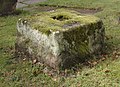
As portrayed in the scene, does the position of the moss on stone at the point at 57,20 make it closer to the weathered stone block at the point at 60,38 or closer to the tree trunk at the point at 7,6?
the weathered stone block at the point at 60,38

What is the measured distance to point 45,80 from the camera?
182 inches

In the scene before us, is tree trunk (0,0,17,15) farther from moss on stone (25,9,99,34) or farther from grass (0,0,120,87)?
moss on stone (25,9,99,34)

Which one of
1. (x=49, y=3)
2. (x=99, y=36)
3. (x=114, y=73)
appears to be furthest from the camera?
(x=49, y=3)

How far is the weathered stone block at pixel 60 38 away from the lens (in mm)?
4711

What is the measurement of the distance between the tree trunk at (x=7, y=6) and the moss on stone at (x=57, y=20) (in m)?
3.57

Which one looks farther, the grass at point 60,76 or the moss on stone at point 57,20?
the moss on stone at point 57,20

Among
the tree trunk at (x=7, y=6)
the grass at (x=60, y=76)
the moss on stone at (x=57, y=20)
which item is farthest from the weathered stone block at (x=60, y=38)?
A: the tree trunk at (x=7, y=6)

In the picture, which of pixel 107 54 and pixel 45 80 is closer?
pixel 45 80

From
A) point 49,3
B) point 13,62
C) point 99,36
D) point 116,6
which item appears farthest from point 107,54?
point 49,3

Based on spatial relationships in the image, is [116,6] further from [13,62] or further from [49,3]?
[13,62]

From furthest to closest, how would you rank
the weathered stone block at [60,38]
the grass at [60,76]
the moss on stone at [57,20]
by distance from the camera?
the moss on stone at [57,20]
the weathered stone block at [60,38]
the grass at [60,76]

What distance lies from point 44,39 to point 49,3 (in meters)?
5.91

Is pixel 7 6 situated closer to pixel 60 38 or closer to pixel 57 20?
pixel 57 20

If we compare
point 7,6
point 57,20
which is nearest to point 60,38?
point 57,20
